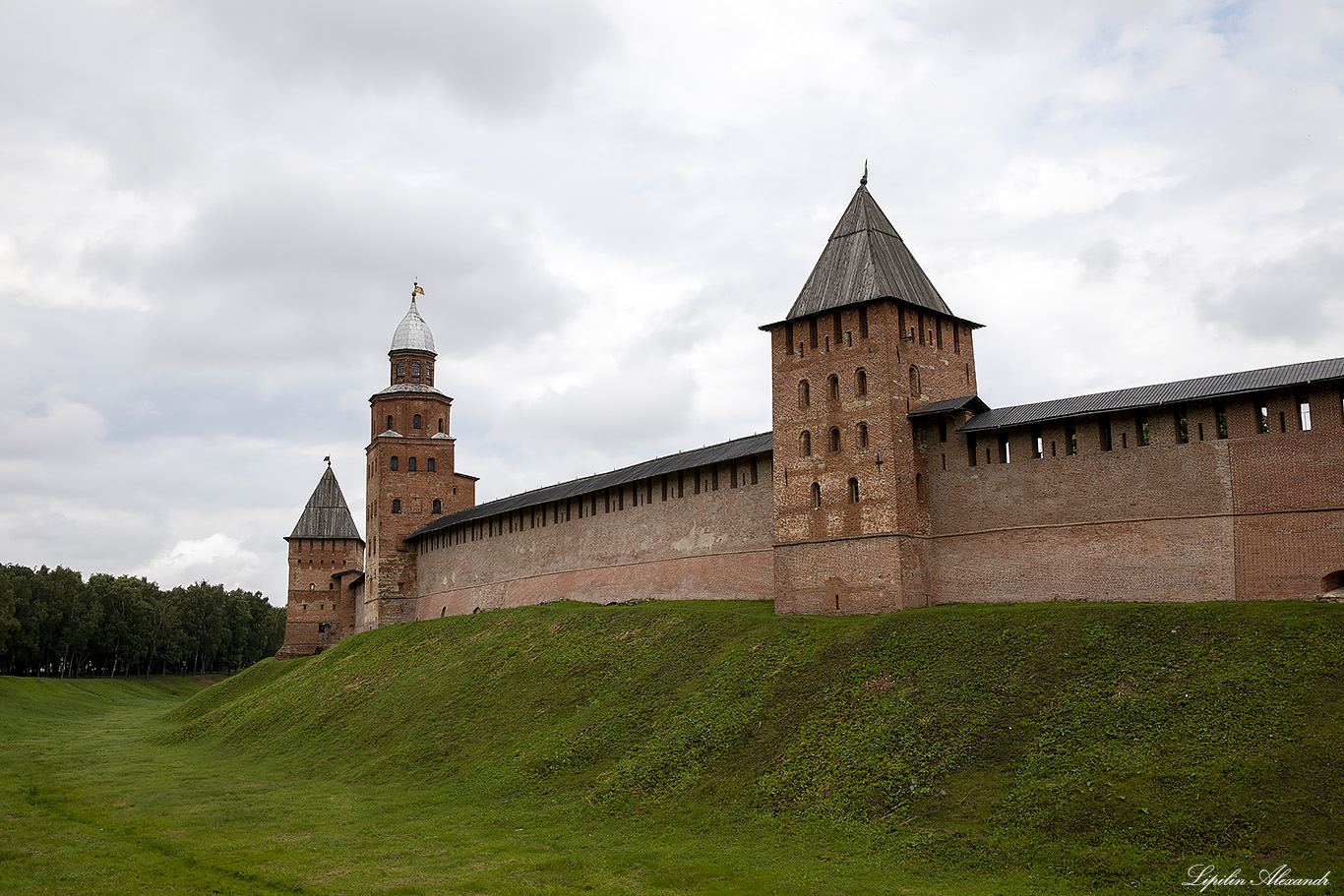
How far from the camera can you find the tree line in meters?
→ 70.1

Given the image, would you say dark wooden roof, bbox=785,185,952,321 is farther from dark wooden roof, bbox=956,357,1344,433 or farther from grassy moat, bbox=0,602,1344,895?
grassy moat, bbox=0,602,1344,895

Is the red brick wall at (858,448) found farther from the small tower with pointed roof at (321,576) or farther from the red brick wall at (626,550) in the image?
the small tower with pointed roof at (321,576)

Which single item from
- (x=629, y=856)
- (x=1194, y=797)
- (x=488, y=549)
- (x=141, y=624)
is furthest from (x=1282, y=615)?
(x=141, y=624)

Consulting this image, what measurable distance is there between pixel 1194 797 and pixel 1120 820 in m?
1.12

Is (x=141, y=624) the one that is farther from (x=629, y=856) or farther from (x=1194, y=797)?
(x=1194, y=797)

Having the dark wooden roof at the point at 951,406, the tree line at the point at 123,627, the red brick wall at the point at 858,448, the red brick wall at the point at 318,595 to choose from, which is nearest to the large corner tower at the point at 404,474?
the red brick wall at the point at 318,595

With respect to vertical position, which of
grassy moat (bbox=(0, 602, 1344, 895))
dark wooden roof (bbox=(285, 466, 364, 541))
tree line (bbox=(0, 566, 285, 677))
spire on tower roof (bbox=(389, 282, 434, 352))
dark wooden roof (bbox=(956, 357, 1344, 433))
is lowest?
grassy moat (bbox=(0, 602, 1344, 895))

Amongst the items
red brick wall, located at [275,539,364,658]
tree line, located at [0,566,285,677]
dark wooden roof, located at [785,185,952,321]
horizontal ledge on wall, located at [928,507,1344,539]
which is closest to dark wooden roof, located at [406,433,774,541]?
dark wooden roof, located at [785,185,952,321]

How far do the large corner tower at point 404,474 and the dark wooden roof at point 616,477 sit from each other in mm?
1802

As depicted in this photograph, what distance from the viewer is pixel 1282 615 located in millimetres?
20703

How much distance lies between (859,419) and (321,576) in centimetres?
4826

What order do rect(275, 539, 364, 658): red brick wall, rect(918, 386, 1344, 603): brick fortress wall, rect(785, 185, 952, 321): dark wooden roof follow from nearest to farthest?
rect(918, 386, 1344, 603): brick fortress wall → rect(785, 185, 952, 321): dark wooden roof → rect(275, 539, 364, 658): red brick wall

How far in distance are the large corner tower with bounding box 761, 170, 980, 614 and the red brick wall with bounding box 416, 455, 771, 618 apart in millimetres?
3204

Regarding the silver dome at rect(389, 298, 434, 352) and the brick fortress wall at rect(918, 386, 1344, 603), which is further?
the silver dome at rect(389, 298, 434, 352)
